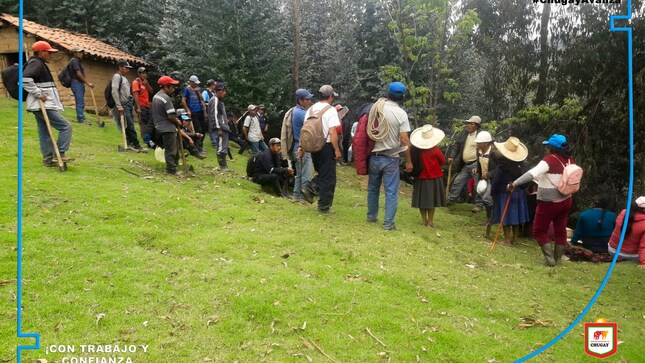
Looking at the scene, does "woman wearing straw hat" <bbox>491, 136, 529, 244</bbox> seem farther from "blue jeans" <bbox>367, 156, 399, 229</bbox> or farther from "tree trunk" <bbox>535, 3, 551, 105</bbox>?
"tree trunk" <bbox>535, 3, 551, 105</bbox>

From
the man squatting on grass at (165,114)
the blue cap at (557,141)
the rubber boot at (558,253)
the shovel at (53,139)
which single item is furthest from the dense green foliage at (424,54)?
the shovel at (53,139)

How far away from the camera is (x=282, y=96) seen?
69.8ft

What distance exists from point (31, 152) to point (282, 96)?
493 inches

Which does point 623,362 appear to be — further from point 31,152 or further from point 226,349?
point 31,152

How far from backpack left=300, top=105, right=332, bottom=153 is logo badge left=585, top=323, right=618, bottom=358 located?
427 centimetres

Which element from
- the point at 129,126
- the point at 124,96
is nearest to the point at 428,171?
the point at 124,96

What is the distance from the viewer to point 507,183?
27.9 ft

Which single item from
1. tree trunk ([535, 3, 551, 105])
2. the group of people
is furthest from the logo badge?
tree trunk ([535, 3, 551, 105])

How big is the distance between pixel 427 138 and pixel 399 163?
2.83 ft

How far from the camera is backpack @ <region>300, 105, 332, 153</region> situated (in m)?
7.54

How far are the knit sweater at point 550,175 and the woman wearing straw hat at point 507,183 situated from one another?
3.53ft

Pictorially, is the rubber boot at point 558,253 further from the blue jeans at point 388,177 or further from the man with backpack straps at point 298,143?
the man with backpack straps at point 298,143

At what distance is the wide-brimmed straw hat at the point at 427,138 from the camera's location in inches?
336

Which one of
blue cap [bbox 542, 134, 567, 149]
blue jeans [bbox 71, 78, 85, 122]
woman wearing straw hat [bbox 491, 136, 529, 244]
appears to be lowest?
woman wearing straw hat [bbox 491, 136, 529, 244]
